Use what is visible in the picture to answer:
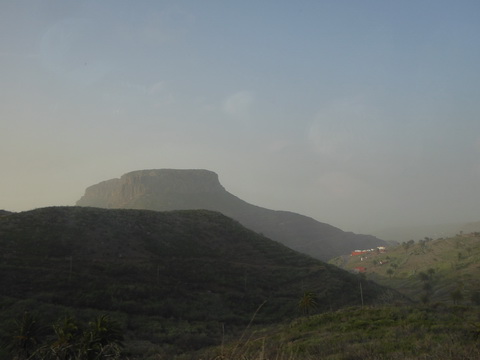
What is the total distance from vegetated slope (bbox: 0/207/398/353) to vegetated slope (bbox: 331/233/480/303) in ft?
67.7

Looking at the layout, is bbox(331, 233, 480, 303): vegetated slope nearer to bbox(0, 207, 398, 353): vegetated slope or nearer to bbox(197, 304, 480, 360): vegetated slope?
bbox(0, 207, 398, 353): vegetated slope

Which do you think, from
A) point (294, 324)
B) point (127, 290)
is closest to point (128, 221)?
point (127, 290)

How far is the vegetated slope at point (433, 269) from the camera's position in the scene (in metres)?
67.0

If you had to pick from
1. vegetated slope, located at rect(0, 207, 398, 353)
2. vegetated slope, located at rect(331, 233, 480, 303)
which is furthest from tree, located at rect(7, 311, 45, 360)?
vegetated slope, located at rect(331, 233, 480, 303)

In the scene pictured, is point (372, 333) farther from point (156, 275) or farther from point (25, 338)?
point (156, 275)

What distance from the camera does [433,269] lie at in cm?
9019

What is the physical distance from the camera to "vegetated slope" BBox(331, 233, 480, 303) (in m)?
67.0

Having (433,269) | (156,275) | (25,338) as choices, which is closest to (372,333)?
(25,338)

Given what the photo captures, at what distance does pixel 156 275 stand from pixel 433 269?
75.9 meters

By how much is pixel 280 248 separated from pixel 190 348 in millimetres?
46826

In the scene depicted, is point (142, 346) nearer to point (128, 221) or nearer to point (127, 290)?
point (127, 290)

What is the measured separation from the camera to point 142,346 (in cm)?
2786

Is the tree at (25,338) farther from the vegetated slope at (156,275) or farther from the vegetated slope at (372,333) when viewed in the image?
the vegetated slope at (372,333)

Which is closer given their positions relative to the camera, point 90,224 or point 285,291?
point 285,291
